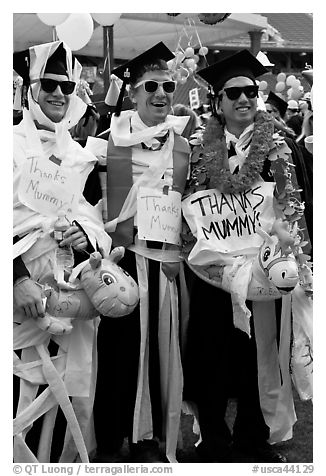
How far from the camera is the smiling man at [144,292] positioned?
402 cm

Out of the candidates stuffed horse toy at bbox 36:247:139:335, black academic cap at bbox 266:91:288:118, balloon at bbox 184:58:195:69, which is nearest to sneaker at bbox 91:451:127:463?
stuffed horse toy at bbox 36:247:139:335

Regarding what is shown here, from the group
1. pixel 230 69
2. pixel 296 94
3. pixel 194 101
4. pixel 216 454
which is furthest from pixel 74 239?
pixel 296 94

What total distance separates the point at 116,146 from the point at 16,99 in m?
1.76

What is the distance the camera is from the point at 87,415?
380 centimetres

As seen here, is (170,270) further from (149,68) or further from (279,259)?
(149,68)

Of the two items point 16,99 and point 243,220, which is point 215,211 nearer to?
point 243,220

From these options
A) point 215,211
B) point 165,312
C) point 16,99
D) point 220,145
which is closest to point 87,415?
point 165,312

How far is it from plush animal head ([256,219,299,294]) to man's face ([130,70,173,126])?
0.83 meters

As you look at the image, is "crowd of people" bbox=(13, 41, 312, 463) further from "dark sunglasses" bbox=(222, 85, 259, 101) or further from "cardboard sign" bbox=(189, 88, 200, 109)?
"cardboard sign" bbox=(189, 88, 200, 109)

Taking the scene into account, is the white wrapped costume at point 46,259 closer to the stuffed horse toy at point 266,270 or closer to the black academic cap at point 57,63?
the black academic cap at point 57,63

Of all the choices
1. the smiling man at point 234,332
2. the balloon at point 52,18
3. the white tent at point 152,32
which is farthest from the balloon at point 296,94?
the smiling man at point 234,332

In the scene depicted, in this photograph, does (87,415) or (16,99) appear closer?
(87,415)

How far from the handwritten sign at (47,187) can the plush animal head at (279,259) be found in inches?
37.0

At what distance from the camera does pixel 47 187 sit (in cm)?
372
